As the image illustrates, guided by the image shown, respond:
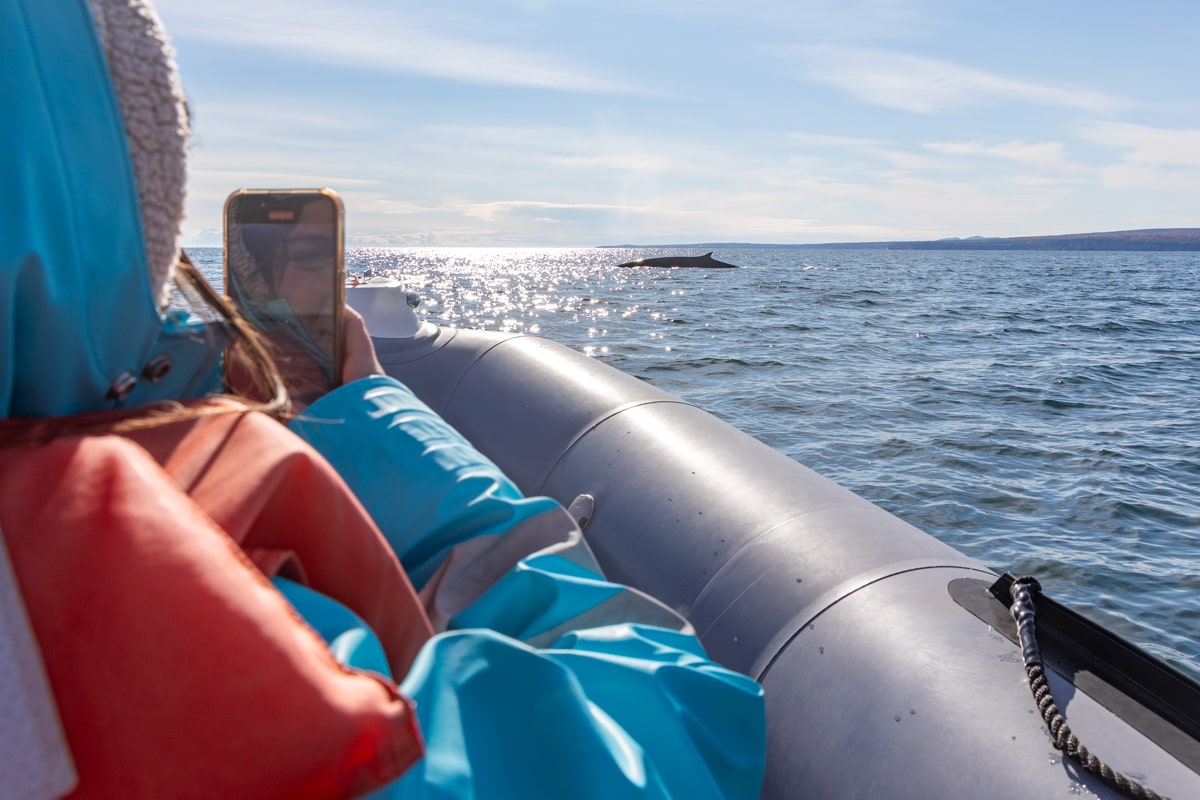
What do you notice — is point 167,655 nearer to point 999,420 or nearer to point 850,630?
point 850,630

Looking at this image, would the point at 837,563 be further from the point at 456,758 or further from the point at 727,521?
the point at 456,758

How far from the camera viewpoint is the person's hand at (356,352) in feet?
4.41

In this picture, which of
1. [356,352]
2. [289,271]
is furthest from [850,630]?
[289,271]

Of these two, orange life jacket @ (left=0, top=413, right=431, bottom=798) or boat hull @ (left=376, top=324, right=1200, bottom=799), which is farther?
boat hull @ (left=376, top=324, right=1200, bottom=799)

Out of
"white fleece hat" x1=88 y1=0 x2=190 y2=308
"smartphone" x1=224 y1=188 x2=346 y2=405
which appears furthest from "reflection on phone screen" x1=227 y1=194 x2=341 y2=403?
"white fleece hat" x1=88 y1=0 x2=190 y2=308

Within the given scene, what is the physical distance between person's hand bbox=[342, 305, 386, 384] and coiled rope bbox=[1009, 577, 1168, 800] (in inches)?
47.8

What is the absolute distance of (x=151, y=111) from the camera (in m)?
0.54

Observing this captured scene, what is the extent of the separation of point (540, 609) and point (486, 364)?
2.49 m

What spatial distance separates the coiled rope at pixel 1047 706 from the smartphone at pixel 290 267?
4.27ft

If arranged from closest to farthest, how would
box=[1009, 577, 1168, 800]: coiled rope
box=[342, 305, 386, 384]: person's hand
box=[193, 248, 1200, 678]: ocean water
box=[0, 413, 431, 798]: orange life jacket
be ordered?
box=[0, 413, 431, 798]: orange life jacket, box=[1009, 577, 1168, 800]: coiled rope, box=[342, 305, 386, 384]: person's hand, box=[193, 248, 1200, 678]: ocean water

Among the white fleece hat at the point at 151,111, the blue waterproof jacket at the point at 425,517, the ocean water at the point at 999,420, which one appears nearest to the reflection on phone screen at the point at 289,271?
the blue waterproof jacket at the point at 425,517

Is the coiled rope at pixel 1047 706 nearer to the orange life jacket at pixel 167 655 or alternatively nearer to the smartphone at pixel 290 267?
the orange life jacket at pixel 167 655

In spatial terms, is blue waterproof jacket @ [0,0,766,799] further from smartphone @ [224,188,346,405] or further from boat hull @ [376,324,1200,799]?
boat hull @ [376,324,1200,799]

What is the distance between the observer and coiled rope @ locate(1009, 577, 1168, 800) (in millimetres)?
1217
